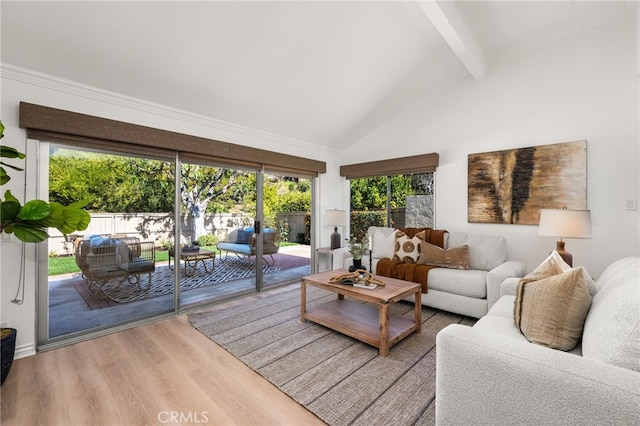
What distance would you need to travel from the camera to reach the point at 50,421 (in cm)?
163

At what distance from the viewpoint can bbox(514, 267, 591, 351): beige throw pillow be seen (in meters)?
1.38

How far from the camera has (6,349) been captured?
197 cm

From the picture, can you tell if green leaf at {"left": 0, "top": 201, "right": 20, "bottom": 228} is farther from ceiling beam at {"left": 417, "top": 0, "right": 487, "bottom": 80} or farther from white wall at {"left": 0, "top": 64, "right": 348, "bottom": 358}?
ceiling beam at {"left": 417, "top": 0, "right": 487, "bottom": 80}

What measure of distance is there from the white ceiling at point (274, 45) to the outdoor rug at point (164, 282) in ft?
6.25

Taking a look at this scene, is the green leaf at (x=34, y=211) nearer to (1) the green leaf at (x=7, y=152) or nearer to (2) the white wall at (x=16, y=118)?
(1) the green leaf at (x=7, y=152)

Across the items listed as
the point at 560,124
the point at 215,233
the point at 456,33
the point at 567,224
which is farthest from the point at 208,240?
the point at 560,124

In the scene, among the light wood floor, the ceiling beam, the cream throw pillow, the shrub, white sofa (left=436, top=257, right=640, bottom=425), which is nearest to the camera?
white sofa (left=436, top=257, right=640, bottom=425)

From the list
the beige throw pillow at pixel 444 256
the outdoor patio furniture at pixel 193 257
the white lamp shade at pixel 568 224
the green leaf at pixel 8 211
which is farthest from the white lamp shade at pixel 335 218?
the green leaf at pixel 8 211

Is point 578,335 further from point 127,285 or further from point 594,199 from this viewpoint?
point 127,285

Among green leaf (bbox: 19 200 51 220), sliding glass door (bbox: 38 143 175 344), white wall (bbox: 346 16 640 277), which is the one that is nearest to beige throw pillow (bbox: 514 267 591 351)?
white wall (bbox: 346 16 640 277)

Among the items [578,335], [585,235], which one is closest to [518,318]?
[578,335]

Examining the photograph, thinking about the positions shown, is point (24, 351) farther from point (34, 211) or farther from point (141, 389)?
point (34, 211)

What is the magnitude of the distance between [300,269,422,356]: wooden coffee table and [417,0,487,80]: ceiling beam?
2523 millimetres

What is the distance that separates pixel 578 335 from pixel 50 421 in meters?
2.92
